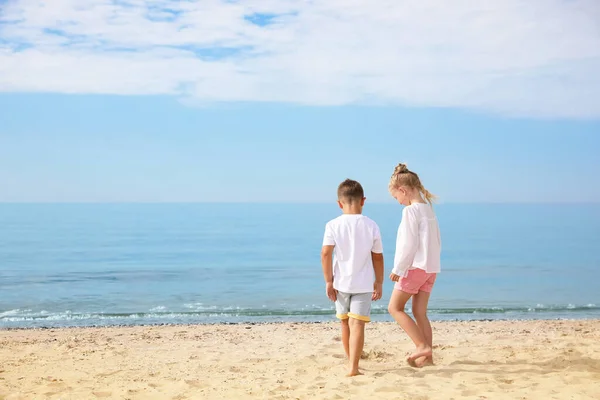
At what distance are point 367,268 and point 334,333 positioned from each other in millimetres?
4085

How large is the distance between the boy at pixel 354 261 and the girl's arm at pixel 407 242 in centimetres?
18

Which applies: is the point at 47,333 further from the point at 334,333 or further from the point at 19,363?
the point at 334,333

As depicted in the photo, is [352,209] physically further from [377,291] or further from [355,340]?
[355,340]

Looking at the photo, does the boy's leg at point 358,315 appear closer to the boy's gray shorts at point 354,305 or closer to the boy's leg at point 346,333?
the boy's gray shorts at point 354,305

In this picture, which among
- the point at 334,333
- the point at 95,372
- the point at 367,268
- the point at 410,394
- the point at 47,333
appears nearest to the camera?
the point at 410,394

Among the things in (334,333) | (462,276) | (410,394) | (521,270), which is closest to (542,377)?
(410,394)

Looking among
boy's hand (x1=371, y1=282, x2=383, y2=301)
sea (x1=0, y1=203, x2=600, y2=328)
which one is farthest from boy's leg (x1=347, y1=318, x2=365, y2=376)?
sea (x1=0, y1=203, x2=600, y2=328)

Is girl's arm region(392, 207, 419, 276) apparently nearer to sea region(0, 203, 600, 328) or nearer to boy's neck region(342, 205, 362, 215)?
boy's neck region(342, 205, 362, 215)

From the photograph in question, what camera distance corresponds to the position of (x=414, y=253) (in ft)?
19.4

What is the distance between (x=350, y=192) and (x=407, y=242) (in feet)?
2.28

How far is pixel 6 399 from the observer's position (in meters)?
5.61

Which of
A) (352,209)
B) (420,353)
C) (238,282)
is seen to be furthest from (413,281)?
(238,282)

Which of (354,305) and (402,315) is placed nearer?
(354,305)

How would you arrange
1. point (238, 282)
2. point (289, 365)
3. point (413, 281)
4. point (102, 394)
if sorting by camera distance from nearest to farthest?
point (102, 394)
point (413, 281)
point (289, 365)
point (238, 282)
